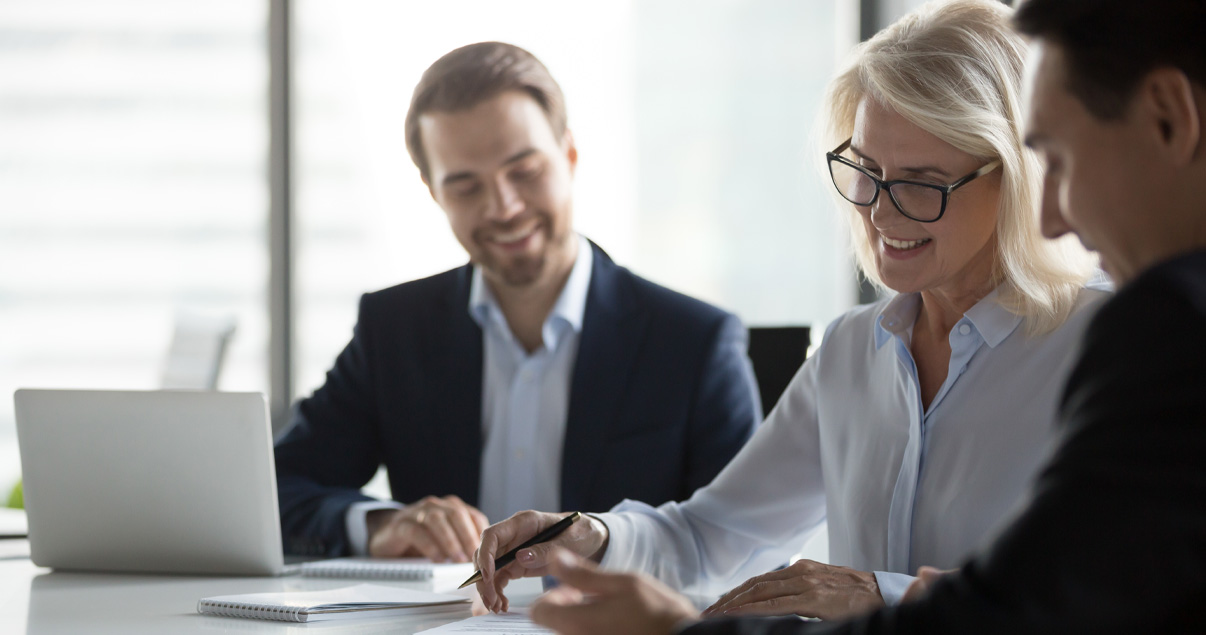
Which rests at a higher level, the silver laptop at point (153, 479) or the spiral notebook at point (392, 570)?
the silver laptop at point (153, 479)

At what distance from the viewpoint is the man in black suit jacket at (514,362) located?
7.32 ft

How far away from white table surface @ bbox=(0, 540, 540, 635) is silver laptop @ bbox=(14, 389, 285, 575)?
45 millimetres

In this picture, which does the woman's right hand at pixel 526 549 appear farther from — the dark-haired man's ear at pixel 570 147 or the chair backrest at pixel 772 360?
the dark-haired man's ear at pixel 570 147

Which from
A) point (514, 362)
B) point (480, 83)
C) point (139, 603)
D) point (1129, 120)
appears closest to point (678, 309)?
point (514, 362)

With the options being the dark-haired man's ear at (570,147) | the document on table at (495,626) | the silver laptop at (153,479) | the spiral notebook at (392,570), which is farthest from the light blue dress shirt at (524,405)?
the document on table at (495,626)

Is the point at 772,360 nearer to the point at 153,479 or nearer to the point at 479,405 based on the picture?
the point at 479,405

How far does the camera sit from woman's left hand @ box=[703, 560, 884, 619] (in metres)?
1.22

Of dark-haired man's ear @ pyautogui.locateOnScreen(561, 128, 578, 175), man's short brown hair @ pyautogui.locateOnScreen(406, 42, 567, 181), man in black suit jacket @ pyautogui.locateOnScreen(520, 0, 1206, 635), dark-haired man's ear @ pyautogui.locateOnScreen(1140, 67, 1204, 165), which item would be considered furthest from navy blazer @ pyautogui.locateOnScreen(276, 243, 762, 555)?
dark-haired man's ear @ pyautogui.locateOnScreen(1140, 67, 1204, 165)

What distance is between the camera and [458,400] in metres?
2.33

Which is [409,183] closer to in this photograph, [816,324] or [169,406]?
[816,324]

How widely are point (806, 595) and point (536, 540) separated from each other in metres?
0.39

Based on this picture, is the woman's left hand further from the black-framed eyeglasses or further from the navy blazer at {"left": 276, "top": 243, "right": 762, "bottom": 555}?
the navy blazer at {"left": 276, "top": 243, "right": 762, "bottom": 555}

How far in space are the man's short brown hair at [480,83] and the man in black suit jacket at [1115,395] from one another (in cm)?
171

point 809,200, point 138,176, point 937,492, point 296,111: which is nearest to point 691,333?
point 937,492
